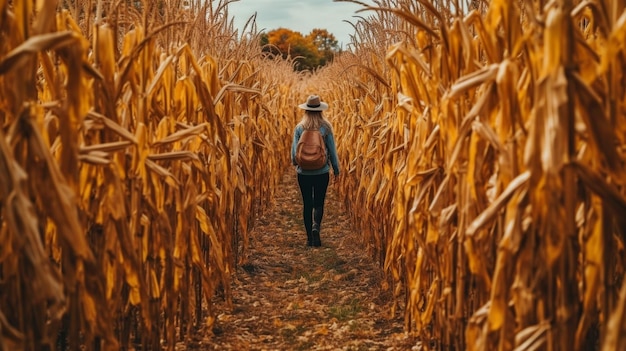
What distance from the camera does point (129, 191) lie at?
2.79 metres

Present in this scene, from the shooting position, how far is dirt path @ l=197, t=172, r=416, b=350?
424 centimetres

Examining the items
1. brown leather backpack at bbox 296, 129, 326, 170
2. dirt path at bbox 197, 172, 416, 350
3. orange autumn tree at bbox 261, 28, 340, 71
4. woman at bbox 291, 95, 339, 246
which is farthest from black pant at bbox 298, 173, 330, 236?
orange autumn tree at bbox 261, 28, 340, 71

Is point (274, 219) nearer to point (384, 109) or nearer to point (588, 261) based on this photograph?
point (384, 109)

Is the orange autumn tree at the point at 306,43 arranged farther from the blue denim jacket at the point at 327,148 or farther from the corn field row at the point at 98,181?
the corn field row at the point at 98,181

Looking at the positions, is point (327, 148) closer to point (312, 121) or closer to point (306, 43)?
point (312, 121)

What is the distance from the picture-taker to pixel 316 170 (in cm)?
689

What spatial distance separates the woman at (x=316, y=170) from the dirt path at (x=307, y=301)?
0.26 metres

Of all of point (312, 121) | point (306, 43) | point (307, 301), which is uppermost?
point (306, 43)

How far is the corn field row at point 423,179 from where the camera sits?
1819mm

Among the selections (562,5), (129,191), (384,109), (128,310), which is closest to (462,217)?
(562,5)

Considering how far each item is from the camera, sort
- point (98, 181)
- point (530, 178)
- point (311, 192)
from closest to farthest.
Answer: point (530, 178)
point (98, 181)
point (311, 192)

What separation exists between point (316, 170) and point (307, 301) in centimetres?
203

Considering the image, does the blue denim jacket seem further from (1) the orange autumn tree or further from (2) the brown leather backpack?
(1) the orange autumn tree

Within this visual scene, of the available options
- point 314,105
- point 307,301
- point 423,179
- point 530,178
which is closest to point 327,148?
point 314,105
